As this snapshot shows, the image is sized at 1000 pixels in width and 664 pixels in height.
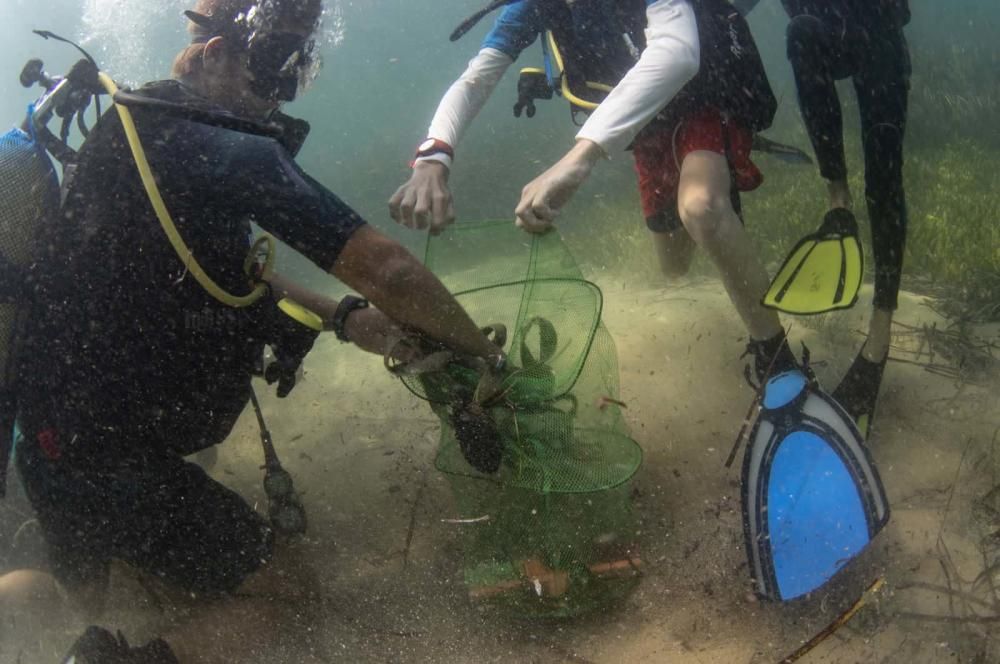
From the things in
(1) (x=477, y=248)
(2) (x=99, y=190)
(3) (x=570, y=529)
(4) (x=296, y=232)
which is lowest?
(3) (x=570, y=529)

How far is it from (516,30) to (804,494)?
3.44m

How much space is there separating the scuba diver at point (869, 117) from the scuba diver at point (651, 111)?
1.39 feet

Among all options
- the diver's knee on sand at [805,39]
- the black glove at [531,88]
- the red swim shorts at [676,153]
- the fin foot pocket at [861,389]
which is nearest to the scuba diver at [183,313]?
the black glove at [531,88]

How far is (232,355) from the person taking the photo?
116 inches

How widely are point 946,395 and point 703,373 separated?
1476 millimetres

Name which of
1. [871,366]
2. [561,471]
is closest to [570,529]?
[561,471]

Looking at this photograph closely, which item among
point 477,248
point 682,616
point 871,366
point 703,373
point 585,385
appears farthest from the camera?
point 703,373

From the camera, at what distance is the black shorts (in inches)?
112

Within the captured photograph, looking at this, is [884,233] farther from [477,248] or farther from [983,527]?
[477,248]

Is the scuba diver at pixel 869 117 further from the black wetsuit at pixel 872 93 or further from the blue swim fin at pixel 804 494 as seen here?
the blue swim fin at pixel 804 494

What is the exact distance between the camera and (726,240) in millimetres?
3258

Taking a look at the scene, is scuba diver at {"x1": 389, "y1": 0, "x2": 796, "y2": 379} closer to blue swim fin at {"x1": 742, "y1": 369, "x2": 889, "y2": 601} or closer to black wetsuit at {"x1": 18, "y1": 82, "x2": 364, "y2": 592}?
blue swim fin at {"x1": 742, "y1": 369, "x2": 889, "y2": 601}

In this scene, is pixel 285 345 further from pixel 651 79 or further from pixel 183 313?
pixel 651 79

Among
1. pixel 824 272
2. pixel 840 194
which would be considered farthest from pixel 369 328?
pixel 840 194
